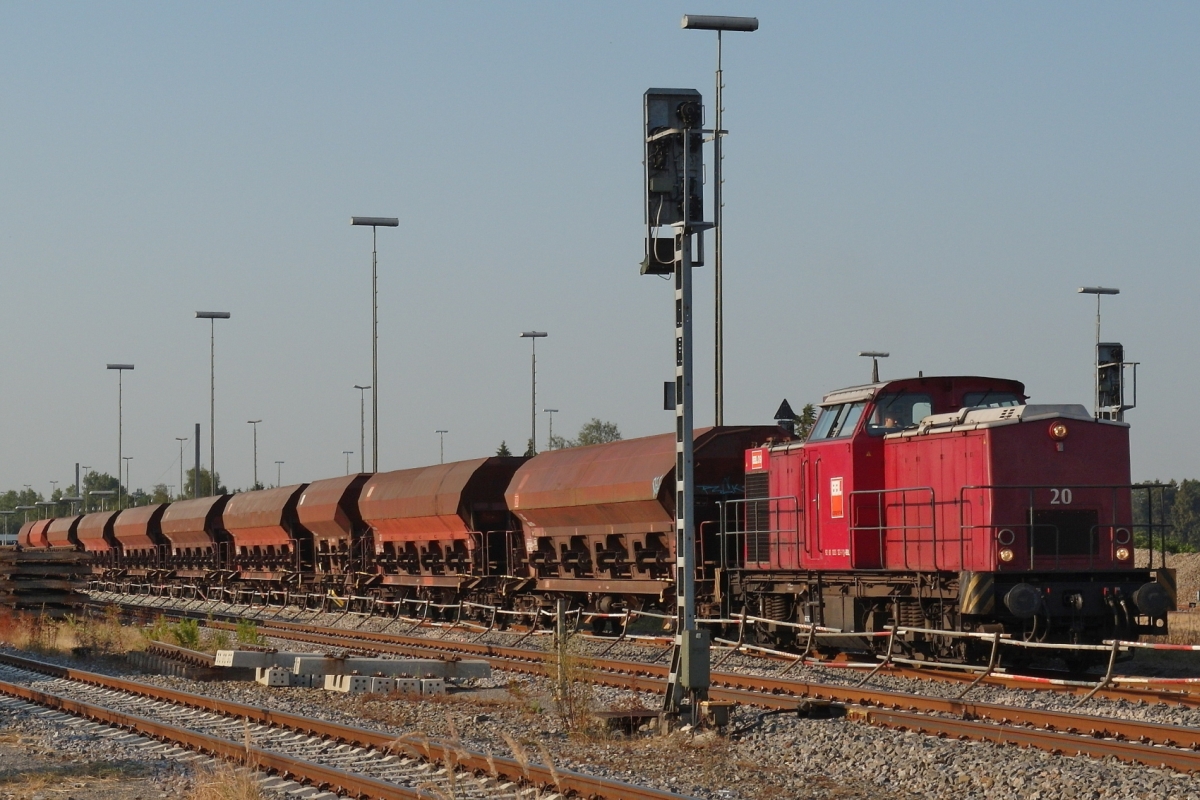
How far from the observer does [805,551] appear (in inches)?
794

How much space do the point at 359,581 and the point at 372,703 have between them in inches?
783

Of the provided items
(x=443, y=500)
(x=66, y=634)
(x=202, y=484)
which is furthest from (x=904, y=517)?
(x=202, y=484)

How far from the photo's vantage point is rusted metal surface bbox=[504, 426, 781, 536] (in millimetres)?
23250

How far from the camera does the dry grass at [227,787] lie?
9.70m

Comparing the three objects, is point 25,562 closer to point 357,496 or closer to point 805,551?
point 357,496

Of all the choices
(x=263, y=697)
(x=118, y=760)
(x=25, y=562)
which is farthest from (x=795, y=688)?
(x=25, y=562)

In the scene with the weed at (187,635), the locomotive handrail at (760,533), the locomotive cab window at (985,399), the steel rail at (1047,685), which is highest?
the locomotive cab window at (985,399)

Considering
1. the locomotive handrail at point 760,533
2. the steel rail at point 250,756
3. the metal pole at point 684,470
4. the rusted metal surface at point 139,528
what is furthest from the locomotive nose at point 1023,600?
the rusted metal surface at point 139,528

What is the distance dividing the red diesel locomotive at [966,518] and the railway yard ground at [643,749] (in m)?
1.12

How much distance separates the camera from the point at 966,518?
1783cm

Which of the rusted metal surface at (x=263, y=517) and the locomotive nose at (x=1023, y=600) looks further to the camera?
the rusted metal surface at (x=263, y=517)

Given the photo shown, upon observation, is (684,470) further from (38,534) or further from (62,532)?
(38,534)

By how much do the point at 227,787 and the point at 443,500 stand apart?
21152 millimetres

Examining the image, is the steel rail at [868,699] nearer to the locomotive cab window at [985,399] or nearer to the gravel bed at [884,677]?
the gravel bed at [884,677]
